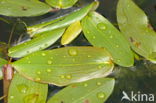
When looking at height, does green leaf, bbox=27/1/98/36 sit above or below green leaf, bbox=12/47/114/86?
above

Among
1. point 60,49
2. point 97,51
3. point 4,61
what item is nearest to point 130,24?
point 97,51

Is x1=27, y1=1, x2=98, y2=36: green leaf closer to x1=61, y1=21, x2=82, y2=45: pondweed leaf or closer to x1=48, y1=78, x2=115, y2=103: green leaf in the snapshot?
x1=61, y1=21, x2=82, y2=45: pondweed leaf

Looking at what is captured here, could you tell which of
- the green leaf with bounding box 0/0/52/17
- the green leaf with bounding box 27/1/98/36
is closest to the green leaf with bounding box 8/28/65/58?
the green leaf with bounding box 27/1/98/36

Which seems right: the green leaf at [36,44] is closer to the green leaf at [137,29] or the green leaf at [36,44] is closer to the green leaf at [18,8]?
the green leaf at [18,8]

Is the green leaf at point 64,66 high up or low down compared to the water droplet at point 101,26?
down

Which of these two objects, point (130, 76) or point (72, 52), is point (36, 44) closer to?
point (72, 52)

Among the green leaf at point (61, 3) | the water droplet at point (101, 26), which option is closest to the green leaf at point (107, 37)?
the water droplet at point (101, 26)
